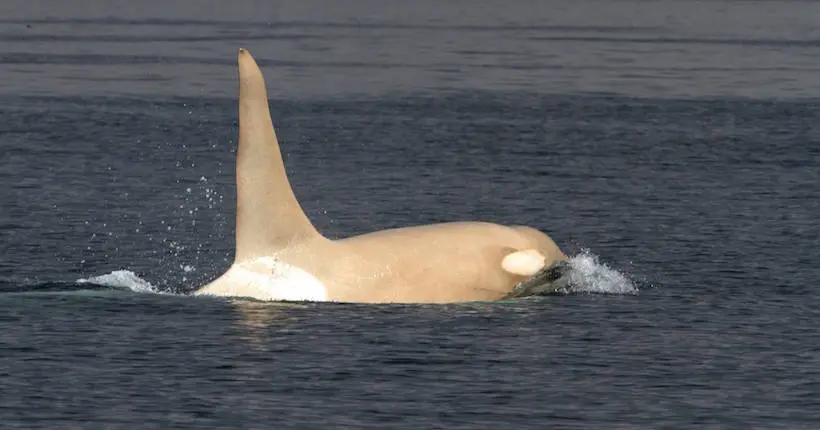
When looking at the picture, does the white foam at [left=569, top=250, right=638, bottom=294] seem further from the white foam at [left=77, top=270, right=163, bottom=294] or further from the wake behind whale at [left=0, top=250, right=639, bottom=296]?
the white foam at [left=77, top=270, right=163, bottom=294]

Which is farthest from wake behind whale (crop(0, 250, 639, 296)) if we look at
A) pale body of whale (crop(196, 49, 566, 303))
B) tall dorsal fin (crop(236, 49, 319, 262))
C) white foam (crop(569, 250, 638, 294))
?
tall dorsal fin (crop(236, 49, 319, 262))

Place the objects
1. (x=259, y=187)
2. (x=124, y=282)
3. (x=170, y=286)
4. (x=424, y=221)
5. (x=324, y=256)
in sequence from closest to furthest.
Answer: (x=259, y=187) < (x=324, y=256) < (x=170, y=286) < (x=124, y=282) < (x=424, y=221)

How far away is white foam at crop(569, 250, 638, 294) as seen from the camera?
2839 centimetres

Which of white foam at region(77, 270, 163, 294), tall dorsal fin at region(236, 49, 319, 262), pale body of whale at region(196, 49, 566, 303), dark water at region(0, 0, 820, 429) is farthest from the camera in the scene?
white foam at region(77, 270, 163, 294)

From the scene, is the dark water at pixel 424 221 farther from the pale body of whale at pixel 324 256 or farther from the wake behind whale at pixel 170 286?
the pale body of whale at pixel 324 256

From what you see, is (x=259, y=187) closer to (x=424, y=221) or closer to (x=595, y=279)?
(x=595, y=279)

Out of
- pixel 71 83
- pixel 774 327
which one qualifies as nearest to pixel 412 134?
pixel 71 83

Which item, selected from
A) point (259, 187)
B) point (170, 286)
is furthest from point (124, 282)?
point (259, 187)

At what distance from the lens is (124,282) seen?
28.7 metres

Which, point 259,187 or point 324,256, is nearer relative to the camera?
point 259,187

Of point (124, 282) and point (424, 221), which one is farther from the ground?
point (424, 221)

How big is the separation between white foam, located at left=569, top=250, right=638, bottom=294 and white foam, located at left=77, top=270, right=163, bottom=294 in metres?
5.57

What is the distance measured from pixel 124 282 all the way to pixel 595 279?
21.1 feet

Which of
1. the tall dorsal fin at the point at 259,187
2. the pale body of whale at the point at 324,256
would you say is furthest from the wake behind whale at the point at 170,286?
the tall dorsal fin at the point at 259,187
